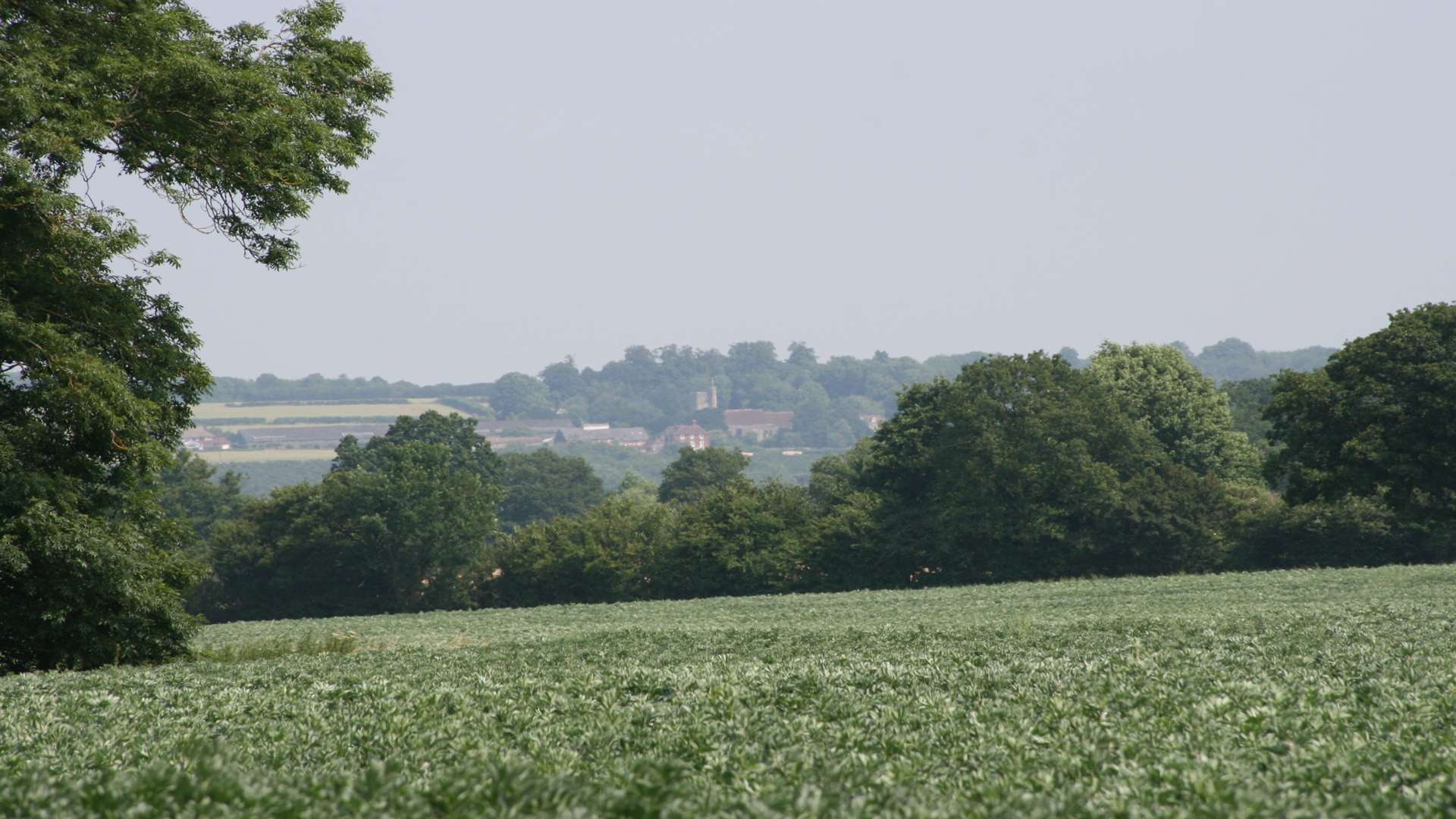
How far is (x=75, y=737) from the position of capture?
43.8 ft

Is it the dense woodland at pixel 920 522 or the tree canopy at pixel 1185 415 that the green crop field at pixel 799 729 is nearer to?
the dense woodland at pixel 920 522

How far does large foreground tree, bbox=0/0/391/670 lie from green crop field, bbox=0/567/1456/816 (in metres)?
2.33

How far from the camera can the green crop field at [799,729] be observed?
8.19 m

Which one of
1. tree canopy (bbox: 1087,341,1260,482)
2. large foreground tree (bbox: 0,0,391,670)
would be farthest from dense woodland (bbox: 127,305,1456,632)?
large foreground tree (bbox: 0,0,391,670)

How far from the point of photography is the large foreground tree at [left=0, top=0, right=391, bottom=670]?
21406mm

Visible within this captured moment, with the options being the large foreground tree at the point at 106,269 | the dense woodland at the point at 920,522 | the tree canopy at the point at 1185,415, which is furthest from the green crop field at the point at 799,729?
the tree canopy at the point at 1185,415

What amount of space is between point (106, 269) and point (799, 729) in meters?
18.8

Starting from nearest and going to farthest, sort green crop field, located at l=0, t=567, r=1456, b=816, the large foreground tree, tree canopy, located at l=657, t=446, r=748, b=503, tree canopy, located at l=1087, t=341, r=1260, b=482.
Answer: green crop field, located at l=0, t=567, r=1456, b=816 → the large foreground tree → tree canopy, located at l=1087, t=341, r=1260, b=482 → tree canopy, located at l=657, t=446, r=748, b=503

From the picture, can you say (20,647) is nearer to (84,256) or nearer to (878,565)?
(84,256)

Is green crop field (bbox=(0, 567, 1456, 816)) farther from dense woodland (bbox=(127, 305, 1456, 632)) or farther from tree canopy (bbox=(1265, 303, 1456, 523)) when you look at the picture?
dense woodland (bbox=(127, 305, 1456, 632))

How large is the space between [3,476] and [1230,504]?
225ft

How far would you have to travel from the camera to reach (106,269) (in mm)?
23922

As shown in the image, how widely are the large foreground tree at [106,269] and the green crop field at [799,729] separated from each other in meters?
2.33

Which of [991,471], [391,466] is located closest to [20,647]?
[991,471]
